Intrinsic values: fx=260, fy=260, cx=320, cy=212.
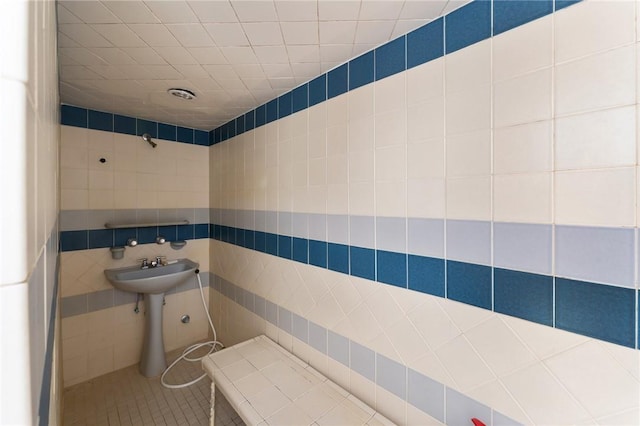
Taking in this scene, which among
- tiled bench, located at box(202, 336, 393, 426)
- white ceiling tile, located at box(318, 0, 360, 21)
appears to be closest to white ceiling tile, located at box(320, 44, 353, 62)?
white ceiling tile, located at box(318, 0, 360, 21)

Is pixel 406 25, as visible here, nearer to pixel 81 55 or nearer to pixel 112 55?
pixel 112 55

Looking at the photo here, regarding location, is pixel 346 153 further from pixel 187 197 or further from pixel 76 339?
→ pixel 76 339

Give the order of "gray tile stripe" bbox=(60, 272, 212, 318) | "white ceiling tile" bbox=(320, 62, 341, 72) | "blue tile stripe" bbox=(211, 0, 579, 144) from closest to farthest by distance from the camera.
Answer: "blue tile stripe" bbox=(211, 0, 579, 144) → "white ceiling tile" bbox=(320, 62, 341, 72) → "gray tile stripe" bbox=(60, 272, 212, 318)

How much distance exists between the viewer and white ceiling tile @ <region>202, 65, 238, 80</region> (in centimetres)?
144

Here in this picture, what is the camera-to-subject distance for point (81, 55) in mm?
1300

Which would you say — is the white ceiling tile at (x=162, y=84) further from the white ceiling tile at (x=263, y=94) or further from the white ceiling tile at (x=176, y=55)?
the white ceiling tile at (x=263, y=94)

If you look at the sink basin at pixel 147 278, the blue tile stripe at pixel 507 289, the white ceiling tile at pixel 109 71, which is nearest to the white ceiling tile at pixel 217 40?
the white ceiling tile at pixel 109 71

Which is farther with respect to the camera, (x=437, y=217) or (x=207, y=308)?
(x=207, y=308)

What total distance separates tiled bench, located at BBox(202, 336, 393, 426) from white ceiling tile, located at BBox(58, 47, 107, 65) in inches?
69.6

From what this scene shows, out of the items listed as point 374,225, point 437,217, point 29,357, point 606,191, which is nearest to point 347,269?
point 374,225

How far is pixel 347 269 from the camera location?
138cm

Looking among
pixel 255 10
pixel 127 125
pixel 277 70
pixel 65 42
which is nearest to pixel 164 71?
pixel 65 42

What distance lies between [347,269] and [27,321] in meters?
1.22

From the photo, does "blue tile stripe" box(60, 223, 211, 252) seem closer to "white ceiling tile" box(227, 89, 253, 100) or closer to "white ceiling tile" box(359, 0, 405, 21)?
"white ceiling tile" box(227, 89, 253, 100)
